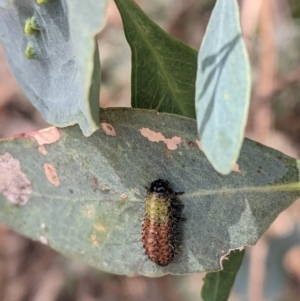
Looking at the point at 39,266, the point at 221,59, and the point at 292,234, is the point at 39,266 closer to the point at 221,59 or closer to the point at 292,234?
the point at 292,234

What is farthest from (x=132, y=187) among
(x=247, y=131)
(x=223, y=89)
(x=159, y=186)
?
(x=247, y=131)

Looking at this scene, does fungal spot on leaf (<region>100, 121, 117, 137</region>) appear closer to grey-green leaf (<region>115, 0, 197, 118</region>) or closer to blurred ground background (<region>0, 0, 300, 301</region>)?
grey-green leaf (<region>115, 0, 197, 118</region>)

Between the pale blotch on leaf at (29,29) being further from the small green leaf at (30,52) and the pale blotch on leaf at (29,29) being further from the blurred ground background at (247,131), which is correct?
the blurred ground background at (247,131)

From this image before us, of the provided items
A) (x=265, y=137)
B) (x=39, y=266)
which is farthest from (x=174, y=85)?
(x=39, y=266)

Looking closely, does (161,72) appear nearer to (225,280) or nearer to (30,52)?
(30,52)

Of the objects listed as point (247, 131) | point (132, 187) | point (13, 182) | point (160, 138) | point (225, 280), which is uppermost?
point (160, 138)

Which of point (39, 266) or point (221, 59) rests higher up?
point (221, 59)

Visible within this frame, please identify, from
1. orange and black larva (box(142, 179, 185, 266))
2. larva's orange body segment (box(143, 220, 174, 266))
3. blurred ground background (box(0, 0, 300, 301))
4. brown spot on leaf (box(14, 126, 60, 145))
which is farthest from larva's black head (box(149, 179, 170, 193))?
blurred ground background (box(0, 0, 300, 301))
